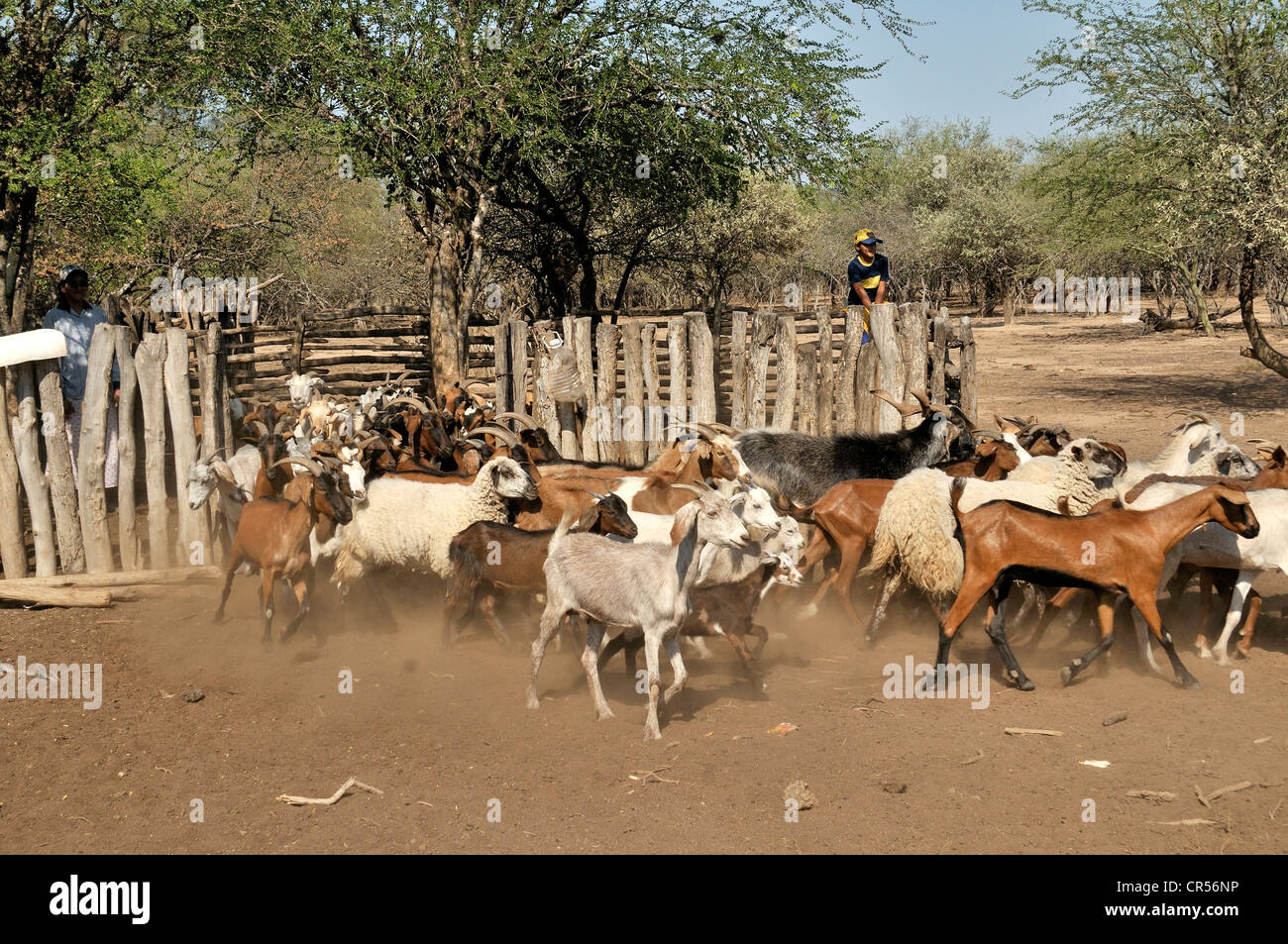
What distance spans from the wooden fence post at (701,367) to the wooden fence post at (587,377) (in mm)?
1215

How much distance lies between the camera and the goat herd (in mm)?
6527

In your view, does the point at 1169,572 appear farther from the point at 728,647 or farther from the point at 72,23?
the point at 72,23

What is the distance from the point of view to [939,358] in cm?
1132

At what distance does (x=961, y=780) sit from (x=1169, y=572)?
2757 millimetres

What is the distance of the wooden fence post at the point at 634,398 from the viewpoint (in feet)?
38.8

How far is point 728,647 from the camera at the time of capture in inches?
306

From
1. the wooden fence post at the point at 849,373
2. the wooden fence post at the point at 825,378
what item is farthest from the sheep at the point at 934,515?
the wooden fence post at the point at 825,378

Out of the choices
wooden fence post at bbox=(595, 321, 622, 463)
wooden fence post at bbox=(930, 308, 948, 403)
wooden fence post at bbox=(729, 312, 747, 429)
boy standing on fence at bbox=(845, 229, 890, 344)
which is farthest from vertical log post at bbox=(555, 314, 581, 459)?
wooden fence post at bbox=(930, 308, 948, 403)

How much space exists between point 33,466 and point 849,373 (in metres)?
7.46

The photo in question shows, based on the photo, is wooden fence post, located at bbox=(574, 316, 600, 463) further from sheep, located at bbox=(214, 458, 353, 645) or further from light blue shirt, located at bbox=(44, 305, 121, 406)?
light blue shirt, located at bbox=(44, 305, 121, 406)

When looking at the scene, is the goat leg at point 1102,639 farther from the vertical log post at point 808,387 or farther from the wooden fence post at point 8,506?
the wooden fence post at point 8,506

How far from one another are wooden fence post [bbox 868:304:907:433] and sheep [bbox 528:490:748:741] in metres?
5.01

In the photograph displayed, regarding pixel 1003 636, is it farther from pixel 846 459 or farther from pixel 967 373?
pixel 967 373

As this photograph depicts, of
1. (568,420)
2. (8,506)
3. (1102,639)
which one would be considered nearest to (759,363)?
(568,420)
